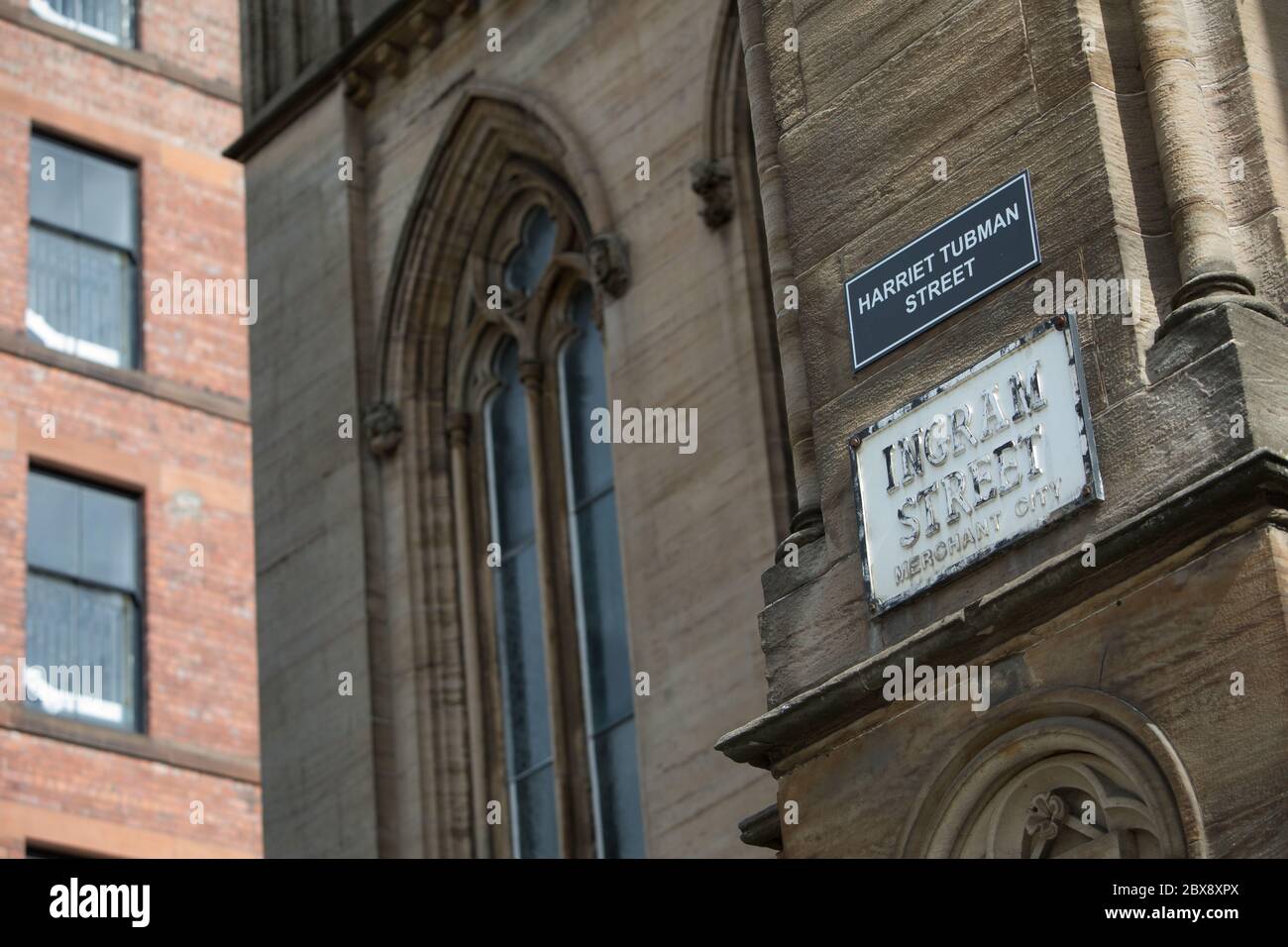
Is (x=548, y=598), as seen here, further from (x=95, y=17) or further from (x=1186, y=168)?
(x=95, y=17)

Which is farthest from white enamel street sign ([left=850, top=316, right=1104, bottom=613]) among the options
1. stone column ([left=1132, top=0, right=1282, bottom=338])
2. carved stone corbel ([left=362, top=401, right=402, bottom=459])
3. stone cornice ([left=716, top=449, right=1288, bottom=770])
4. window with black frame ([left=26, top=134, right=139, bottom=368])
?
window with black frame ([left=26, top=134, right=139, bottom=368])

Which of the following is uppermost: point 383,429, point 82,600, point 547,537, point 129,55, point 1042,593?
point 129,55

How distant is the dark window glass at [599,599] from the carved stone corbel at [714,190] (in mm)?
1512

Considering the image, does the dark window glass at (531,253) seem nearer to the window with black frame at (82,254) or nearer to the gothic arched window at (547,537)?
the gothic arched window at (547,537)

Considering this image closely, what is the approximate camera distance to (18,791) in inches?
1189

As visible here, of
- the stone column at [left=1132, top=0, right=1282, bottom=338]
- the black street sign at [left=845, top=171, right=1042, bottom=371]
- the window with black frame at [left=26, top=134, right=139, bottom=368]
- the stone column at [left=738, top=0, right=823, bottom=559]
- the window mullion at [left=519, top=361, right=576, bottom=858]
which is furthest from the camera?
the window with black frame at [left=26, top=134, right=139, bottom=368]

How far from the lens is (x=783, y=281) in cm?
1241

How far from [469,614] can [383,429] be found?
1.45 meters

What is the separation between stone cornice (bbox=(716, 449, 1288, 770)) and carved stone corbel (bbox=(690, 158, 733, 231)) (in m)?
6.31

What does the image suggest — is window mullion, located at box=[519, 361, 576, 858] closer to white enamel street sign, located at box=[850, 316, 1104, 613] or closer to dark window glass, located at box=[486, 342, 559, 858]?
dark window glass, located at box=[486, 342, 559, 858]

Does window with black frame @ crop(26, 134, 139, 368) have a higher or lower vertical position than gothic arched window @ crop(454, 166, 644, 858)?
higher

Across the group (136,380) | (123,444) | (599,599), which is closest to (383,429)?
(599,599)

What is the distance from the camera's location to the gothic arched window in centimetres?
1812

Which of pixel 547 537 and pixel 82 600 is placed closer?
pixel 547 537
